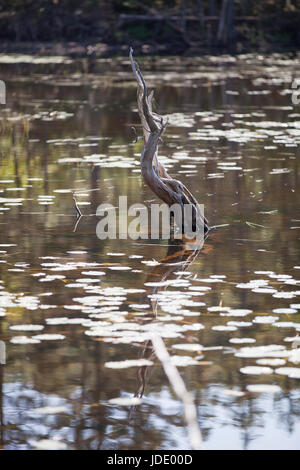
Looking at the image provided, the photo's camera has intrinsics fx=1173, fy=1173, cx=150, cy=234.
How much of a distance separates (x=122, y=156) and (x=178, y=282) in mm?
7637

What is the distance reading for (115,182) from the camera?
42.8 ft

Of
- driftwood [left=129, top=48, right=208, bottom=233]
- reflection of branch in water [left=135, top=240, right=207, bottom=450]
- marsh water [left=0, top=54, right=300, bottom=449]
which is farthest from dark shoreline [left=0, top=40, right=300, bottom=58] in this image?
reflection of branch in water [left=135, top=240, right=207, bottom=450]

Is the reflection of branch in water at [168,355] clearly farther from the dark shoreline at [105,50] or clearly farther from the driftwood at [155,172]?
the dark shoreline at [105,50]

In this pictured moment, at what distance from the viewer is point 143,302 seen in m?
7.46

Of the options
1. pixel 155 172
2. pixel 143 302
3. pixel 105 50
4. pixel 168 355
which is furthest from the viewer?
pixel 105 50

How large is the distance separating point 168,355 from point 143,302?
1152 millimetres

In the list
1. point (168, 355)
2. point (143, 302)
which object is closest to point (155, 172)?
point (143, 302)

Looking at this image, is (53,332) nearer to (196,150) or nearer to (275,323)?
(275,323)

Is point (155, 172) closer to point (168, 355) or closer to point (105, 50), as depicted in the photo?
point (168, 355)

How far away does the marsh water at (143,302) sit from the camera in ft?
17.8

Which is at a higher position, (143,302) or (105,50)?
(105,50)

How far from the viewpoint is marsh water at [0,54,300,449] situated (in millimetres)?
5438

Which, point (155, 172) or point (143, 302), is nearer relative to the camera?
point (143, 302)
